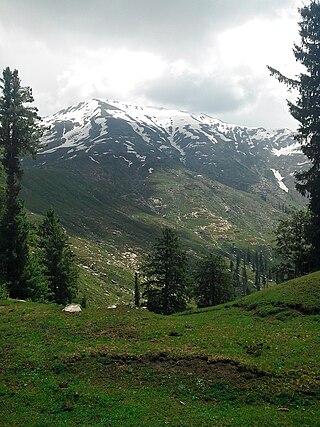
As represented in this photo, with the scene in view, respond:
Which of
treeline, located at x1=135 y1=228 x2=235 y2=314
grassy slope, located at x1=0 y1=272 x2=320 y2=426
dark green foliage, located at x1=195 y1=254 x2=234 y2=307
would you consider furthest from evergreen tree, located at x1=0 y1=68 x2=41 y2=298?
dark green foliage, located at x1=195 y1=254 x2=234 y2=307

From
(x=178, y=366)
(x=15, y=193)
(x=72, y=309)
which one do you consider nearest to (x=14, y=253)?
(x=15, y=193)

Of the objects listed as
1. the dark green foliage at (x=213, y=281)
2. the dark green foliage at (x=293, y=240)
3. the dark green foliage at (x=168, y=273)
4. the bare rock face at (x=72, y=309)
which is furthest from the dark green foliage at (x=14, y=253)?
the dark green foliage at (x=293, y=240)

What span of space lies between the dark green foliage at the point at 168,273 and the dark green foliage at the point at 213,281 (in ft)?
28.0

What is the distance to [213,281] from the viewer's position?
2931 inches

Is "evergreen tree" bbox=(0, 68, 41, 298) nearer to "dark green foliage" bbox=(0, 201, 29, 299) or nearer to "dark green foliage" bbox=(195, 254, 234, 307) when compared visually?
"dark green foliage" bbox=(0, 201, 29, 299)

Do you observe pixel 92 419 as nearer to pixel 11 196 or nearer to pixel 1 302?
pixel 1 302

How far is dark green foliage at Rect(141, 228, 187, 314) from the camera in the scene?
64562 millimetres

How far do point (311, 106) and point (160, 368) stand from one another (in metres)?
37.6

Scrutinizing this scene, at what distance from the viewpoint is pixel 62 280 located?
2382 inches

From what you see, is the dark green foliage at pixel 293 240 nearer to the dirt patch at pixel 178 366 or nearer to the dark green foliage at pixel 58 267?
the dark green foliage at pixel 58 267

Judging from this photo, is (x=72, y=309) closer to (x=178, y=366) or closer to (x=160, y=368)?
(x=160, y=368)

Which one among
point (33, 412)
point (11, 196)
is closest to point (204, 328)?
point (33, 412)

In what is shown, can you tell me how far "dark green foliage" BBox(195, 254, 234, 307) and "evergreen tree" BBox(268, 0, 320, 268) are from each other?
2954 cm

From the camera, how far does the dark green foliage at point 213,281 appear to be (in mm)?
74188
